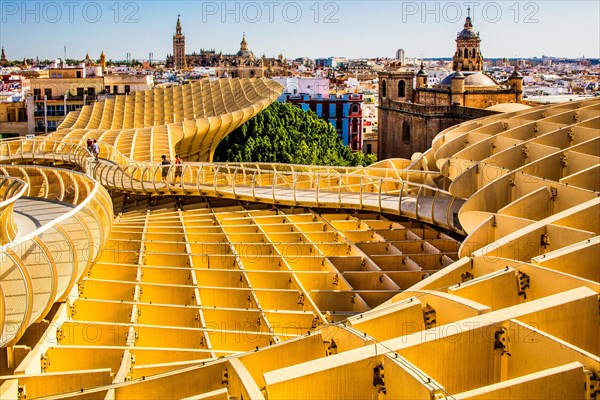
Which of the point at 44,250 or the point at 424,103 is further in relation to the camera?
the point at 424,103

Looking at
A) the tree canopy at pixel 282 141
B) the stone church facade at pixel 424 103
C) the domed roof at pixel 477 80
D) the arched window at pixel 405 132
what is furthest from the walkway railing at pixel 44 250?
the domed roof at pixel 477 80

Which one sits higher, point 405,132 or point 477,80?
point 477,80

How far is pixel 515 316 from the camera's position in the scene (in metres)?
7.40

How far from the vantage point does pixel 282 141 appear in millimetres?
48469

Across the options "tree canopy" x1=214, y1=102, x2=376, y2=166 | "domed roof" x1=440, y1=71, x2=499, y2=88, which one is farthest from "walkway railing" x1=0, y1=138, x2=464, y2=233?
"domed roof" x1=440, y1=71, x2=499, y2=88

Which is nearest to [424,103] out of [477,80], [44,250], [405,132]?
[405,132]

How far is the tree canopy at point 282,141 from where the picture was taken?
47.0 metres

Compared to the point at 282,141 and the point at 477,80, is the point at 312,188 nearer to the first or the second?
the point at 282,141

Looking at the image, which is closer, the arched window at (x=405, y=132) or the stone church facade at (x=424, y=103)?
the stone church facade at (x=424, y=103)

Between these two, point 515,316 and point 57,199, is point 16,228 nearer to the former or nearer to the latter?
point 57,199

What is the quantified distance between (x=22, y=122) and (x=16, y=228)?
5373 centimetres

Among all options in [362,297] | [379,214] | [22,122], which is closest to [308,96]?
[22,122]

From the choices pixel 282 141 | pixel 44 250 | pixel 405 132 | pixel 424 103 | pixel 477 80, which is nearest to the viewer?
pixel 44 250

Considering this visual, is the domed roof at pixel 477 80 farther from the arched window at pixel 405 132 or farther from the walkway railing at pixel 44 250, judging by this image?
the walkway railing at pixel 44 250
